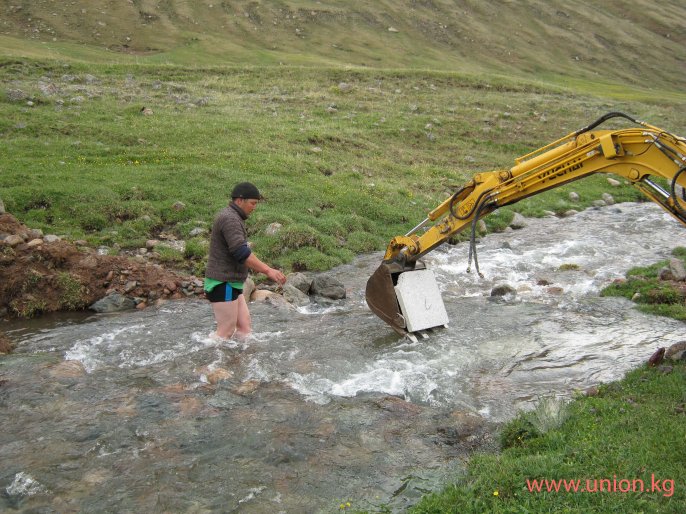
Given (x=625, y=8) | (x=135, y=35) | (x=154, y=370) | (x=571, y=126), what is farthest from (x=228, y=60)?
(x=625, y=8)

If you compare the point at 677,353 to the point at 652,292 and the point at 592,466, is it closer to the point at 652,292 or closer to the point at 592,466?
the point at 592,466

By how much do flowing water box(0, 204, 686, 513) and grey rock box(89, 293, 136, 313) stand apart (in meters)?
0.32

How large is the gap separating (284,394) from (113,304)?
5372mm

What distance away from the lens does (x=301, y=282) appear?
13133mm

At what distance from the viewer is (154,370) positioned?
910cm

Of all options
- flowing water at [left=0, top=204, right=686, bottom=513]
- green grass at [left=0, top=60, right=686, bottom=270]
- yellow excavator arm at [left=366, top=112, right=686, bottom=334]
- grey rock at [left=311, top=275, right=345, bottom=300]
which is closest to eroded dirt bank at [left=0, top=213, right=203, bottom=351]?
flowing water at [left=0, top=204, right=686, bottom=513]

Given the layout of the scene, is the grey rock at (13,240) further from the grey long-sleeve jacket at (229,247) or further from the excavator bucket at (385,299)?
the excavator bucket at (385,299)

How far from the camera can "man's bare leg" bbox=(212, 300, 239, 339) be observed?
31.4ft

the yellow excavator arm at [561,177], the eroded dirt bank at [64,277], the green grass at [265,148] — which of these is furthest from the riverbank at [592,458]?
the green grass at [265,148]

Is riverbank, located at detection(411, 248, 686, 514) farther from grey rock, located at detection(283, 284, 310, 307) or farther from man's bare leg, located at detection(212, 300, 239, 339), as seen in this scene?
grey rock, located at detection(283, 284, 310, 307)

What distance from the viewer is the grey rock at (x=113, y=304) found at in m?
12.0

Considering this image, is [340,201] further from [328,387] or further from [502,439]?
[502,439]

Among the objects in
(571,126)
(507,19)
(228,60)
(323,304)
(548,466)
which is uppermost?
(507,19)

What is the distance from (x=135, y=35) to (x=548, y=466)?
55863 millimetres
